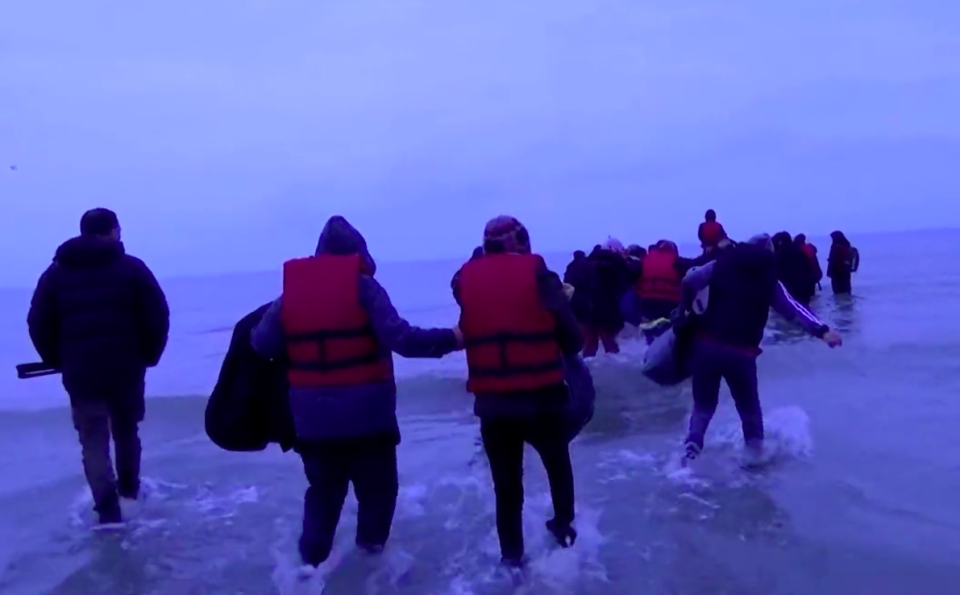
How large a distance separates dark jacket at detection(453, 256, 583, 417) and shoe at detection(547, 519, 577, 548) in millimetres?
744

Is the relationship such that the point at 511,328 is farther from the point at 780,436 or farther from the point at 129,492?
the point at 780,436

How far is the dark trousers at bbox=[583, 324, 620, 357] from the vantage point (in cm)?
1410

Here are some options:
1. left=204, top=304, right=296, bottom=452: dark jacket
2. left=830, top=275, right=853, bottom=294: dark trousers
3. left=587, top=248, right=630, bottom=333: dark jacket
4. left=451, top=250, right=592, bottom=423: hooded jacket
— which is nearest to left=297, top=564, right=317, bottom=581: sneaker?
left=204, top=304, right=296, bottom=452: dark jacket

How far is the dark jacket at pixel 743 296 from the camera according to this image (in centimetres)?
664

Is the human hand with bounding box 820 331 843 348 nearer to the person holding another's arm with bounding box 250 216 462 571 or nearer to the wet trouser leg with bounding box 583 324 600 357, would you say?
the person holding another's arm with bounding box 250 216 462 571

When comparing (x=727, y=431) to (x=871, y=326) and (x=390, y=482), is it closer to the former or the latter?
(x=390, y=482)

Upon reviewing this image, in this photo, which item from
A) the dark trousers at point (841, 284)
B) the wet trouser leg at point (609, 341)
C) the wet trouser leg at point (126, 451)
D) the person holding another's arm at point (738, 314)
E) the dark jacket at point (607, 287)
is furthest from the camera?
the dark trousers at point (841, 284)

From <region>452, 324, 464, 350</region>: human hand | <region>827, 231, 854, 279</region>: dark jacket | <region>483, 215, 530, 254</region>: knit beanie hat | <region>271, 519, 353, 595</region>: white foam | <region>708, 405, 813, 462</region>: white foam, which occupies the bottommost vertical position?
<region>827, 231, 854, 279</region>: dark jacket

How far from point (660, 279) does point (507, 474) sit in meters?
7.91

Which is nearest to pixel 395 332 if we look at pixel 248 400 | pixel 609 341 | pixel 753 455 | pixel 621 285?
pixel 248 400

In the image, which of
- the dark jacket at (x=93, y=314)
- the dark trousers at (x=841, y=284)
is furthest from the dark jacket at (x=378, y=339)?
the dark trousers at (x=841, y=284)

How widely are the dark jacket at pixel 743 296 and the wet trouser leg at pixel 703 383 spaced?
0.42 feet

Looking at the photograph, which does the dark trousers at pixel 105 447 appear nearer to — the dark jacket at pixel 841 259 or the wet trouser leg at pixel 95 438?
the wet trouser leg at pixel 95 438

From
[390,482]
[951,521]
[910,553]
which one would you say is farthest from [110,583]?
[951,521]
